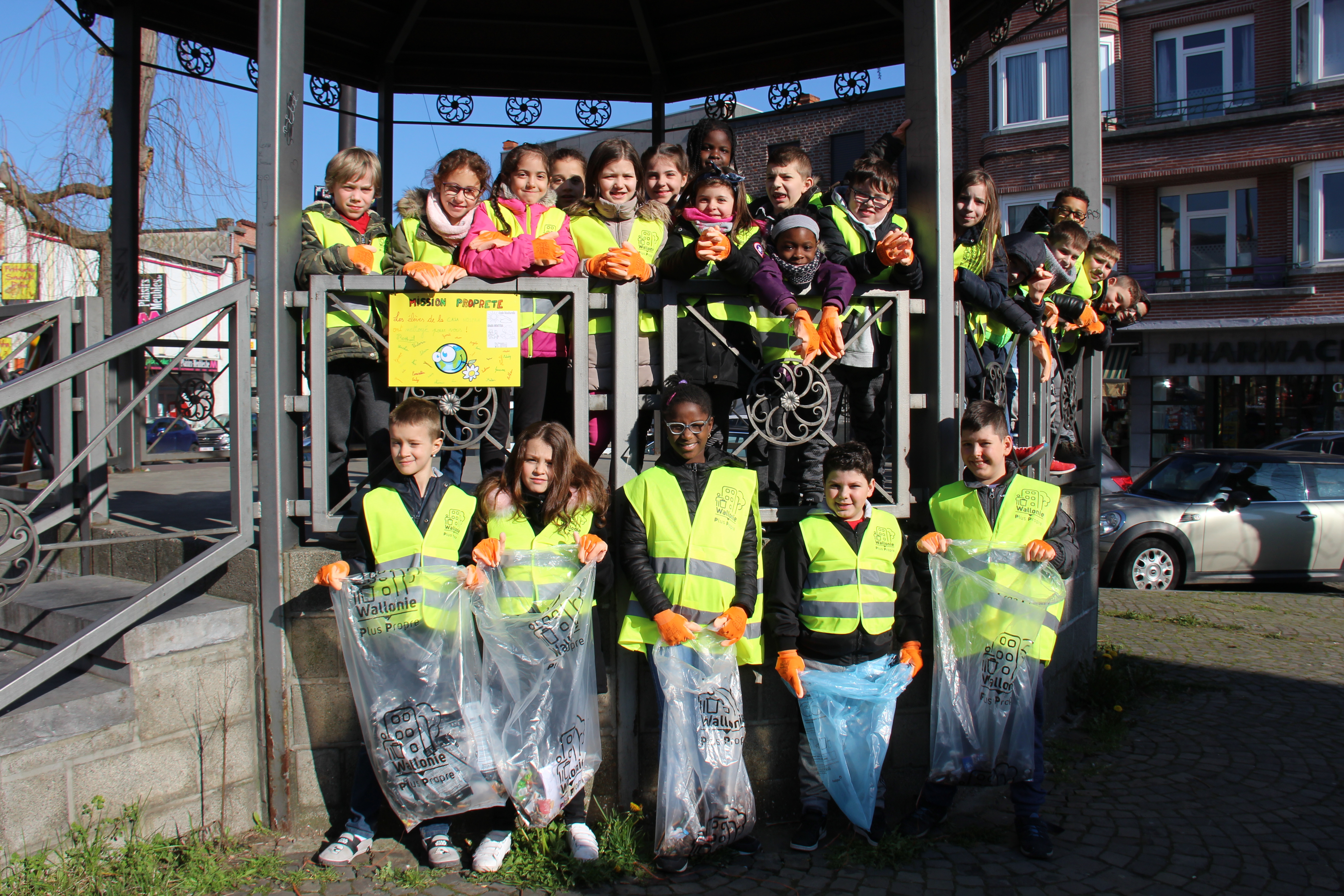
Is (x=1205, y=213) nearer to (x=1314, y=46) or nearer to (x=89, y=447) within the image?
(x=1314, y=46)

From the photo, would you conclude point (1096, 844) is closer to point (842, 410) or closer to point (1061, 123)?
point (842, 410)

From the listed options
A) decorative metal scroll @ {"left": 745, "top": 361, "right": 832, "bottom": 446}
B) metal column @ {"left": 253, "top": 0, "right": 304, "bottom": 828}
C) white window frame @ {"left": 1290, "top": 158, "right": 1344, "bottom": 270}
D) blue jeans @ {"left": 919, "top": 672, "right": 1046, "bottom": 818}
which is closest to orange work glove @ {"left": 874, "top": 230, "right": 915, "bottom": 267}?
decorative metal scroll @ {"left": 745, "top": 361, "right": 832, "bottom": 446}

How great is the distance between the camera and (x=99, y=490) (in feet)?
13.5

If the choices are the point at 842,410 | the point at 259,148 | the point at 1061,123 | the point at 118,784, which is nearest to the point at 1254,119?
the point at 1061,123

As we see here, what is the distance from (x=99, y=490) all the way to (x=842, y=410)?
11.0 feet

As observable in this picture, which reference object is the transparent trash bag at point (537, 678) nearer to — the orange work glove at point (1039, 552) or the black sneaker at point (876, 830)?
the black sneaker at point (876, 830)

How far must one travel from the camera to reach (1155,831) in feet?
11.4

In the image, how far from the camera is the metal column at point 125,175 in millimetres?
5375

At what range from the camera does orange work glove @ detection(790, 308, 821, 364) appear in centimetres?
341

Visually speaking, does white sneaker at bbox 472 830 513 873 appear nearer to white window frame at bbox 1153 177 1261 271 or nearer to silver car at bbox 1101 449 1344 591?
silver car at bbox 1101 449 1344 591

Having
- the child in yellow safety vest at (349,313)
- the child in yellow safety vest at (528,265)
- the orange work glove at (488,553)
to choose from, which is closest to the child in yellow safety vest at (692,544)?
the orange work glove at (488,553)

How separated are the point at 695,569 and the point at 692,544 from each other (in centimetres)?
9

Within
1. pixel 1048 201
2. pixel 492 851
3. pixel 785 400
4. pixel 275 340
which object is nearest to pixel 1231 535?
pixel 785 400

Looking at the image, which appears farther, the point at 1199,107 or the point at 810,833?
the point at 1199,107
